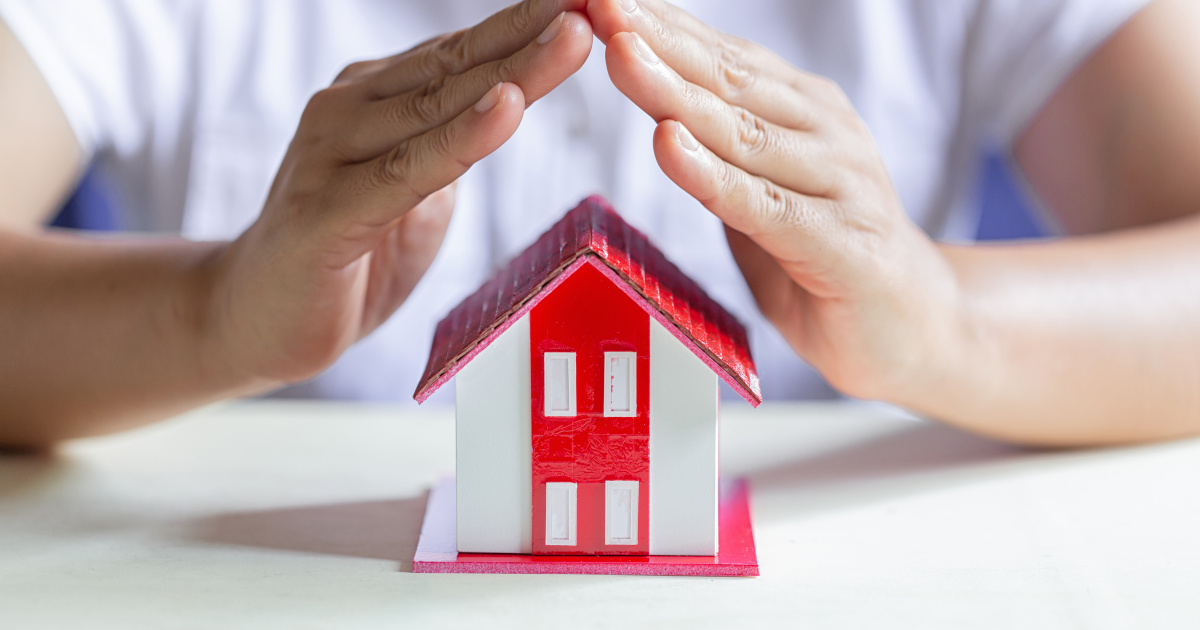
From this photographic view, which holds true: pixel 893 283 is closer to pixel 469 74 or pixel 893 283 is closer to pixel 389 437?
pixel 469 74

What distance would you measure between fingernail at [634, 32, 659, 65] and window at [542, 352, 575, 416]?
0.18 m

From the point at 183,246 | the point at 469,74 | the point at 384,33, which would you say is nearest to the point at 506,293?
the point at 469,74

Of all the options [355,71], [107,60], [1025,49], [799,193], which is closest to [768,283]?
[799,193]

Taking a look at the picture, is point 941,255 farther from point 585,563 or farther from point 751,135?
point 585,563

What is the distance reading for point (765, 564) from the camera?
60 cm

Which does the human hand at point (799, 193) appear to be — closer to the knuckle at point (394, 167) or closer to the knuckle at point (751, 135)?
the knuckle at point (751, 135)

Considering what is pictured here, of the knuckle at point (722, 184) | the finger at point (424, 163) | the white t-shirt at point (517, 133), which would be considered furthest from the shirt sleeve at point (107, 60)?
the knuckle at point (722, 184)

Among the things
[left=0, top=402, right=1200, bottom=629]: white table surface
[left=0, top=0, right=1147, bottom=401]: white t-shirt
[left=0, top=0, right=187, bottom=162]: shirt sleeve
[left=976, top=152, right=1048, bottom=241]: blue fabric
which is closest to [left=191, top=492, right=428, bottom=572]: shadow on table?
[left=0, top=402, right=1200, bottom=629]: white table surface

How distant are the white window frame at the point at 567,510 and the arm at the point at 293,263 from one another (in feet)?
0.66

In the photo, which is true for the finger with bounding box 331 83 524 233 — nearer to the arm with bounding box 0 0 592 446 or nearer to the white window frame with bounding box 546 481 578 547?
the arm with bounding box 0 0 592 446

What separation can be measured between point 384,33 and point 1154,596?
3.49 feet

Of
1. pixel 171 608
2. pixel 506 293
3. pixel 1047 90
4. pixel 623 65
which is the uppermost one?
pixel 1047 90

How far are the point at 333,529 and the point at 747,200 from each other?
1.18ft

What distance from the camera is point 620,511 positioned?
59 cm
